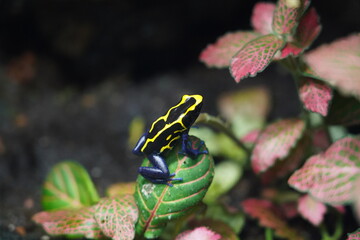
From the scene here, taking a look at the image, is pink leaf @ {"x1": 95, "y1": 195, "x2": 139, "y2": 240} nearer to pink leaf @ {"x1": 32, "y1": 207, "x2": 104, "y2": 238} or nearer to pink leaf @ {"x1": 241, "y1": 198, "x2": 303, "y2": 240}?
pink leaf @ {"x1": 32, "y1": 207, "x2": 104, "y2": 238}

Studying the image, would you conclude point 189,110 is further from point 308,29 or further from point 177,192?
point 308,29

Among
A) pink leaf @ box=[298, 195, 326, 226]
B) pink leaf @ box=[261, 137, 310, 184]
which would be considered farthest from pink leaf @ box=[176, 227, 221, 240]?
pink leaf @ box=[261, 137, 310, 184]

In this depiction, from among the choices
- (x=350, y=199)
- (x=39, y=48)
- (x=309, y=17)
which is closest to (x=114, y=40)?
(x=39, y=48)

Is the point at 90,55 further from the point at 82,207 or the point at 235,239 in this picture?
the point at 235,239

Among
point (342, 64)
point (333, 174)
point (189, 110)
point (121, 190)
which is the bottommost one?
point (121, 190)

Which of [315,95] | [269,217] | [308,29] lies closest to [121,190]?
[269,217]

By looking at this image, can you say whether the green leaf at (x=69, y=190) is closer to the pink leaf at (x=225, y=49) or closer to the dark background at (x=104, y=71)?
the dark background at (x=104, y=71)

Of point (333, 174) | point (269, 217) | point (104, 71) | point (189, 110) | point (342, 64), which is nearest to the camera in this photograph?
point (342, 64)
